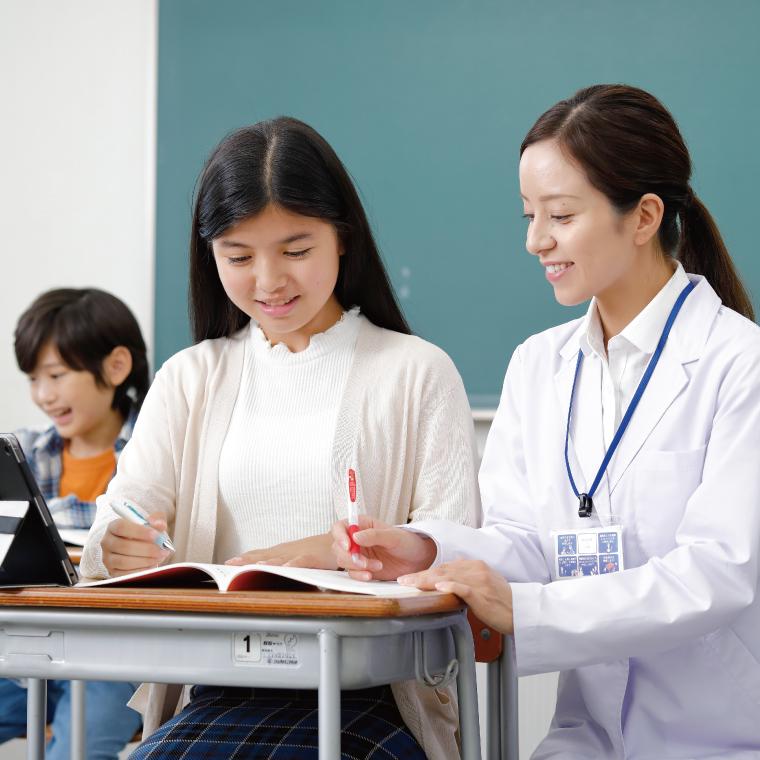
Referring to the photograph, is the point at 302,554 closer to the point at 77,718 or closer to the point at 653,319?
the point at 653,319

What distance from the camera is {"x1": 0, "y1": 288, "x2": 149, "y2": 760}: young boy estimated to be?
2836 millimetres

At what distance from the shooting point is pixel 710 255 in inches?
67.2

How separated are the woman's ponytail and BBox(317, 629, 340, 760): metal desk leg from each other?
33.6 inches

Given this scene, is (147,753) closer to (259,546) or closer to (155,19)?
(259,546)

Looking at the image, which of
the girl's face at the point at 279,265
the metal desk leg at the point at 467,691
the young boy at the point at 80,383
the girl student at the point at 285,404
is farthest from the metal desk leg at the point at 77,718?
the metal desk leg at the point at 467,691

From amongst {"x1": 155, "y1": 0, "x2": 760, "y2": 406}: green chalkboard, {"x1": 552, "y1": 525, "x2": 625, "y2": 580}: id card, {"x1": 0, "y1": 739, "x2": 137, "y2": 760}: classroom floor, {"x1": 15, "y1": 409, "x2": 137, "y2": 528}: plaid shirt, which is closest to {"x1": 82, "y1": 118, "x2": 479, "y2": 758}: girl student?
{"x1": 552, "y1": 525, "x2": 625, "y2": 580}: id card

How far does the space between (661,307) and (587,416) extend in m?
0.19

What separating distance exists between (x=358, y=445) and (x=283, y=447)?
4.8 inches

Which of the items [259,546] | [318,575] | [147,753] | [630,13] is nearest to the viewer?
[318,575]

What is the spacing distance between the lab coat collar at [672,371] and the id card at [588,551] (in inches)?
3.2

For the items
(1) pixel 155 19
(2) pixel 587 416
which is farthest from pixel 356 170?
(2) pixel 587 416

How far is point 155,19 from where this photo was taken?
336cm

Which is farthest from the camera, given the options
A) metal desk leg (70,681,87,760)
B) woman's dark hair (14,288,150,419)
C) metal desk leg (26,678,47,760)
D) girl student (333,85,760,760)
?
woman's dark hair (14,288,150,419)

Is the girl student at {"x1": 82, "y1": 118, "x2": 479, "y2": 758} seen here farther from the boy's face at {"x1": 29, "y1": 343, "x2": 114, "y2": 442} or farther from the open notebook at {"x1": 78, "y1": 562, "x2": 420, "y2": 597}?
the boy's face at {"x1": 29, "y1": 343, "x2": 114, "y2": 442}
